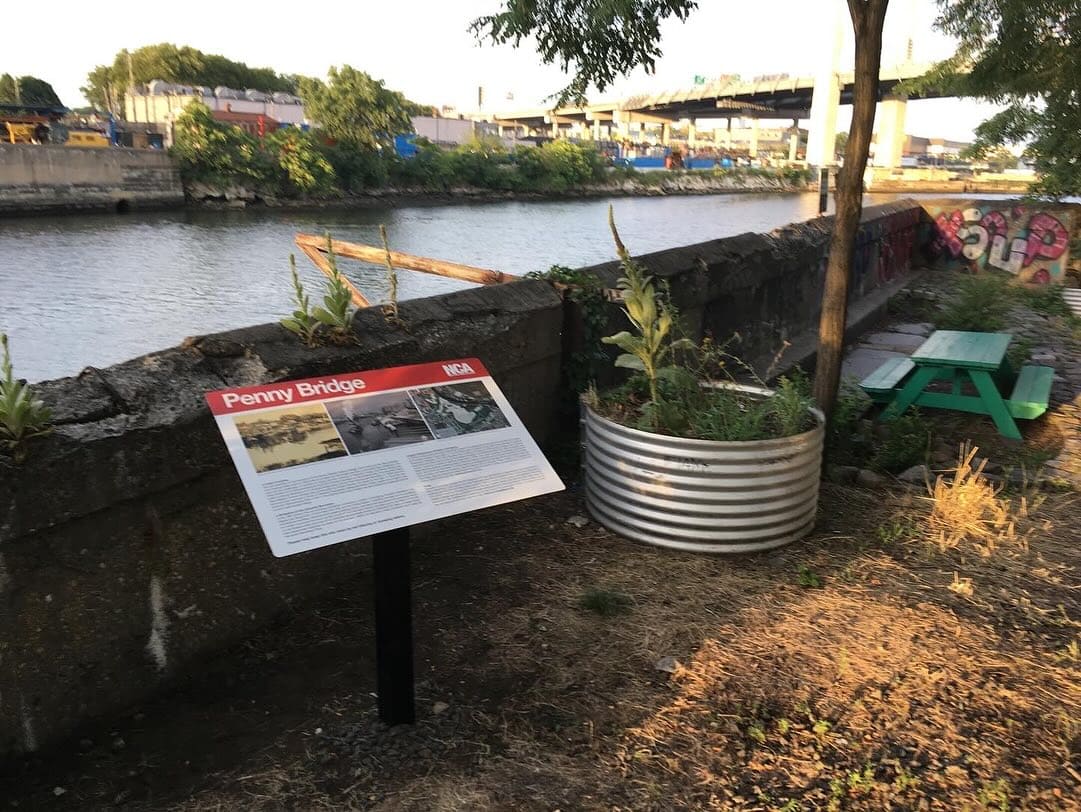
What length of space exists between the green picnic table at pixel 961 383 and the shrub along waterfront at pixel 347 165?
39.9 metres

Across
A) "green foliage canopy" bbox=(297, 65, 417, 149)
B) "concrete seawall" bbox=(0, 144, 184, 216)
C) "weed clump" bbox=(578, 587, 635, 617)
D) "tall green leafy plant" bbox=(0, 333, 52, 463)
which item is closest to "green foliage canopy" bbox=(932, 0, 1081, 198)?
"weed clump" bbox=(578, 587, 635, 617)

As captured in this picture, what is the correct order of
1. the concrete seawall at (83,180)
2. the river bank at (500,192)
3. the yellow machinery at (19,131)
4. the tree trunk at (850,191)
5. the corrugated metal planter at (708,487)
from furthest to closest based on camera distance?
the yellow machinery at (19,131)
the river bank at (500,192)
the concrete seawall at (83,180)
the tree trunk at (850,191)
the corrugated metal planter at (708,487)

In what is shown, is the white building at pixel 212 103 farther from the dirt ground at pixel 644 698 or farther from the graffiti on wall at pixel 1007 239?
the dirt ground at pixel 644 698

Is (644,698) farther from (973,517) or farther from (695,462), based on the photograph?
(973,517)

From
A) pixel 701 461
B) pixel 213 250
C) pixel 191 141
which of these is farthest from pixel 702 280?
pixel 191 141

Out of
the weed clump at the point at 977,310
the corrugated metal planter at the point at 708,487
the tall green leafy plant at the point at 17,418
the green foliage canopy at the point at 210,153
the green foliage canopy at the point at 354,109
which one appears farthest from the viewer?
the green foliage canopy at the point at 354,109

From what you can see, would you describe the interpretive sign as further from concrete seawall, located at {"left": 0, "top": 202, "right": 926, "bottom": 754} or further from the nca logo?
concrete seawall, located at {"left": 0, "top": 202, "right": 926, "bottom": 754}

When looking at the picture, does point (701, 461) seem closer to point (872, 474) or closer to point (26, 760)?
point (872, 474)

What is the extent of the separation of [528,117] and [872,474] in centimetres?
11523

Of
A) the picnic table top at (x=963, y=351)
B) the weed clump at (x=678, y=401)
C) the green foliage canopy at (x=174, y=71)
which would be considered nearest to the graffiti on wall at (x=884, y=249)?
the picnic table top at (x=963, y=351)

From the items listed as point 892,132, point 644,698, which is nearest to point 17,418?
point 644,698

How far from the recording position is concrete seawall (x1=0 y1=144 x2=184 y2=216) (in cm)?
3531

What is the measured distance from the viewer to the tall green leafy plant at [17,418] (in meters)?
2.40

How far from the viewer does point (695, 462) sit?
3.72 metres
